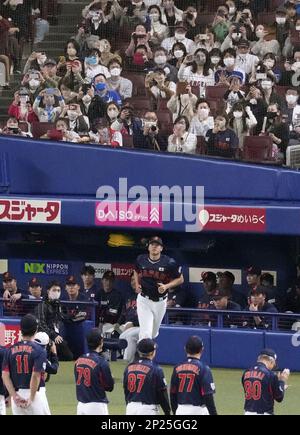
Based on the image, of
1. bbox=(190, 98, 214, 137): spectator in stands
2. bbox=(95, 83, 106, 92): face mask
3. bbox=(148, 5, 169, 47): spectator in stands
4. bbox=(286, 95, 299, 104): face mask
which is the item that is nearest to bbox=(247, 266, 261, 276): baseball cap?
bbox=(190, 98, 214, 137): spectator in stands

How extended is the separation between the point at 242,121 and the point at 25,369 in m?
6.57

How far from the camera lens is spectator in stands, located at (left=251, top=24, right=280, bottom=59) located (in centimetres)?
2038

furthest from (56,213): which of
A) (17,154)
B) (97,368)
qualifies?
(97,368)

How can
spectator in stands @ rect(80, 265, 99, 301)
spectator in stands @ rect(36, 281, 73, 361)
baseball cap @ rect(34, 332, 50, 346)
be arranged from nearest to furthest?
baseball cap @ rect(34, 332, 50, 346), spectator in stands @ rect(36, 281, 73, 361), spectator in stands @ rect(80, 265, 99, 301)

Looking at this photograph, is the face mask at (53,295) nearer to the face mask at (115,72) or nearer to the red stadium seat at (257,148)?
the red stadium seat at (257,148)

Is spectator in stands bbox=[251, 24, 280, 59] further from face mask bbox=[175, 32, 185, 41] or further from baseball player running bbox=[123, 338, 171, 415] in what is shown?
baseball player running bbox=[123, 338, 171, 415]

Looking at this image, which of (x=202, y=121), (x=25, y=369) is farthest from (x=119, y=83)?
(x=25, y=369)

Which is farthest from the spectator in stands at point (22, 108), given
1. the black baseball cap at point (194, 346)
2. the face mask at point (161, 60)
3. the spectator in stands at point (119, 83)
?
the black baseball cap at point (194, 346)

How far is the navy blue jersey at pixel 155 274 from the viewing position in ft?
52.6

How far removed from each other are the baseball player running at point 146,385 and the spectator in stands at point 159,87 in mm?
7375

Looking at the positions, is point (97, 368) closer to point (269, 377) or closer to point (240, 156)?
point (269, 377)

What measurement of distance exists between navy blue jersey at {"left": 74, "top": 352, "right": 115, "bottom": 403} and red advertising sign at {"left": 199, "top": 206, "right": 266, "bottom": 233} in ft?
17.5

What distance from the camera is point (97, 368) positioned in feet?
43.0

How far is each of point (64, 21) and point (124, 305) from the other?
6.23m
